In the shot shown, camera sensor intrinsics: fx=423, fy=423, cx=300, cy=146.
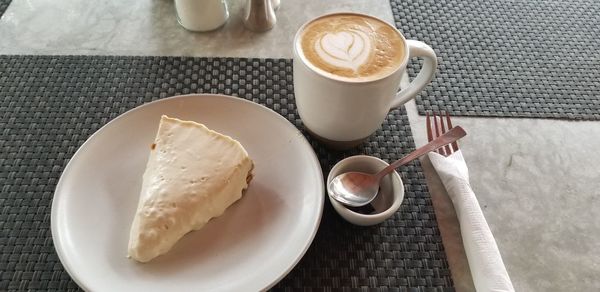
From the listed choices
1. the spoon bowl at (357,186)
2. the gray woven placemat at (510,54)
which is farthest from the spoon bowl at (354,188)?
the gray woven placemat at (510,54)

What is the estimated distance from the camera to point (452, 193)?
665 mm

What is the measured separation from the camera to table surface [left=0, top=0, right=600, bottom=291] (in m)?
0.62

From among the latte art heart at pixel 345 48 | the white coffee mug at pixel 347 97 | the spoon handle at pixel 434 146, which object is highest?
the latte art heart at pixel 345 48

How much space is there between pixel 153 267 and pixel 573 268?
1.94 feet

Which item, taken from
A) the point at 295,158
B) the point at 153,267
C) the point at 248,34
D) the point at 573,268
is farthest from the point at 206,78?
the point at 573,268

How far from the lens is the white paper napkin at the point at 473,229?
551 millimetres

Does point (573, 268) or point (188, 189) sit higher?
point (188, 189)

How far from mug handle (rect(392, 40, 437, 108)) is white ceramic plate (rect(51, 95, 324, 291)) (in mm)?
183

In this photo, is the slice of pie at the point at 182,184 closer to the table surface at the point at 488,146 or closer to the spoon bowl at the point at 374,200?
the spoon bowl at the point at 374,200

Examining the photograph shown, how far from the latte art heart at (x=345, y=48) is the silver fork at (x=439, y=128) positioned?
0.20m

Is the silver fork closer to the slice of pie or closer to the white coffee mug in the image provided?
the white coffee mug

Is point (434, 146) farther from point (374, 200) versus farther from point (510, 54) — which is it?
point (510, 54)

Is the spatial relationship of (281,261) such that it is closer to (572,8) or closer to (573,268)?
(573,268)

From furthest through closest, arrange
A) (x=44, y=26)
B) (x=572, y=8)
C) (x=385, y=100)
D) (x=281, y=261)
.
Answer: (x=572, y=8) < (x=44, y=26) < (x=385, y=100) < (x=281, y=261)
